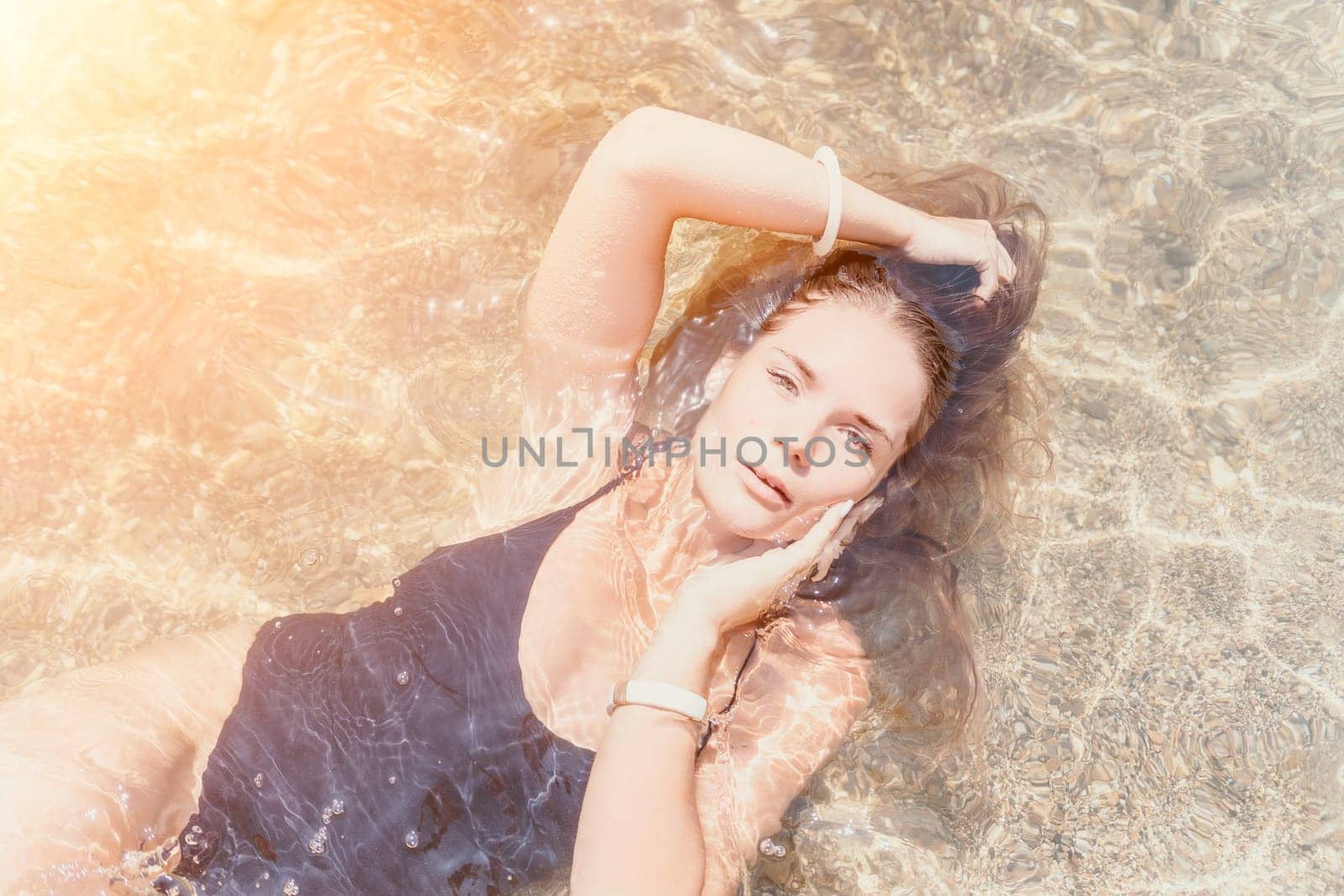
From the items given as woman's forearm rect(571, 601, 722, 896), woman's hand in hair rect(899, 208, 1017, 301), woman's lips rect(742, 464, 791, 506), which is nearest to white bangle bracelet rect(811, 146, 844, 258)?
A: woman's hand in hair rect(899, 208, 1017, 301)

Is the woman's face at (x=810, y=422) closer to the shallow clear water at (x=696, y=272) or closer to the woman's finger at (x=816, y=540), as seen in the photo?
the woman's finger at (x=816, y=540)

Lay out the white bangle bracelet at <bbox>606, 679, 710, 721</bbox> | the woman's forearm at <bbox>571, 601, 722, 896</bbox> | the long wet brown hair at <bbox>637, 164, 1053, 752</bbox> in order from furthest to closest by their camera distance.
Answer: the long wet brown hair at <bbox>637, 164, 1053, 752</bbox>, the white bangle bracelet at <bbox>606, 679, 710, 721</bbox>, the woman's forearm at <bbox>571, 601, 722, 896</bbox>

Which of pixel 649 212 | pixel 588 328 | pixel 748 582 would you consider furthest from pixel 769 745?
pixel 649 212

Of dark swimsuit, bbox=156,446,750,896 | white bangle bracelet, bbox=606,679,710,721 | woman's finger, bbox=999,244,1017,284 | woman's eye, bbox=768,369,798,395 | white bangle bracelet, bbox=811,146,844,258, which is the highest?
white bangle bracelet, bbox=811,146,844,258

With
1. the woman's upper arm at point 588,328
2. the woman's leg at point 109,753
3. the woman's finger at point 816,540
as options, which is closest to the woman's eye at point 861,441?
the woman's finger at point 816,540

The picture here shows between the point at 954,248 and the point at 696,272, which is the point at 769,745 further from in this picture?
the point at 696,272

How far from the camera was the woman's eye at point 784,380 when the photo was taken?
2.00 meters

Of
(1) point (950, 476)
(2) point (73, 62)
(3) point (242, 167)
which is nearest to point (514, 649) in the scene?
(1) point (950, 476)

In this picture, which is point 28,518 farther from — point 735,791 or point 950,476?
point 950,476

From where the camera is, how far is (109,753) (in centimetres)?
188

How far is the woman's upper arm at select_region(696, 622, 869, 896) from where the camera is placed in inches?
80.7

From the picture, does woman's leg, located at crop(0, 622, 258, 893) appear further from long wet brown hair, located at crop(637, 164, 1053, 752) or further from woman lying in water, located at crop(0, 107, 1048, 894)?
long wet brown hair, located at crop(637, 164, 1053, 752)

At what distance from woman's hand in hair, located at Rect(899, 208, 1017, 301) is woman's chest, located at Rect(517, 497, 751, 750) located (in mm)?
934

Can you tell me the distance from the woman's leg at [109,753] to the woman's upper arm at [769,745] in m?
1.06
